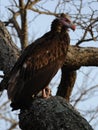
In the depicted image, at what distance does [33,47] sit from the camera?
16.5 ft

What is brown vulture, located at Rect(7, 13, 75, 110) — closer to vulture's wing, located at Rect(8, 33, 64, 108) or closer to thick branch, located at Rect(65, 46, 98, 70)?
vulture's wing, located at Rect(8, 33, 64, 108)

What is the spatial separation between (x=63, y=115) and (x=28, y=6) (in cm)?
462

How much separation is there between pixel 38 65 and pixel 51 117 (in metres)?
0.83

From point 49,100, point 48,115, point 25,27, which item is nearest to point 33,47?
point 49,100

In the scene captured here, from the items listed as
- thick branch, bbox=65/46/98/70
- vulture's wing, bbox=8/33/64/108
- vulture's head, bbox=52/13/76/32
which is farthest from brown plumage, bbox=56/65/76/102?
vulture's wing, bbox=8/33/64/108

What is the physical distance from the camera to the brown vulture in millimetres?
4461

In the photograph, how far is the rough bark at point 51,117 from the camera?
402 cm

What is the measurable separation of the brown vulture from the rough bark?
105 mm

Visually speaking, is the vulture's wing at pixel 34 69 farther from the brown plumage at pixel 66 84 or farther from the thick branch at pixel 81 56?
the brown plumage at pixel 66 84

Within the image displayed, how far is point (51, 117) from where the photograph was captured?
4191 mm

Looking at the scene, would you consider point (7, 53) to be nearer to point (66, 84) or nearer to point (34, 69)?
point (34, 69)

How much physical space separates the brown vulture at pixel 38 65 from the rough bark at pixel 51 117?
0.35ft

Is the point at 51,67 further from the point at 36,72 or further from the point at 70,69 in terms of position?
the point at 70,69

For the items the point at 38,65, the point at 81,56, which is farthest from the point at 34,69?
the point at 81,56
